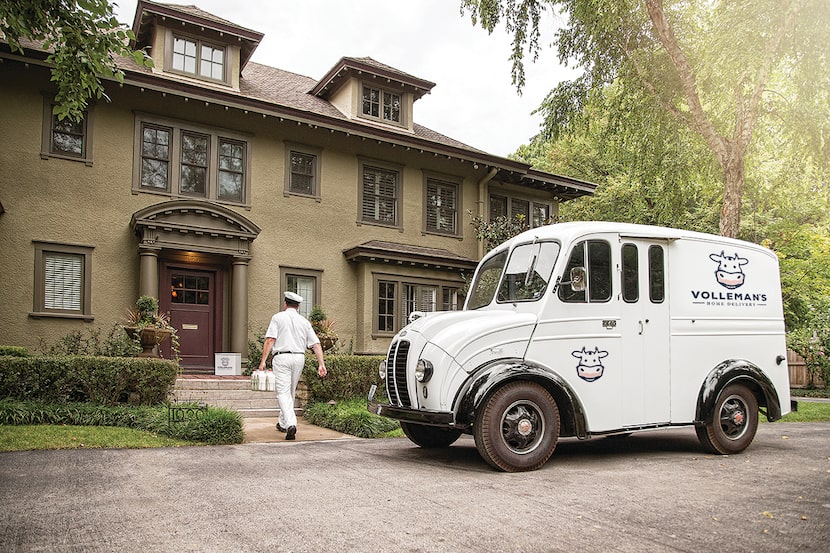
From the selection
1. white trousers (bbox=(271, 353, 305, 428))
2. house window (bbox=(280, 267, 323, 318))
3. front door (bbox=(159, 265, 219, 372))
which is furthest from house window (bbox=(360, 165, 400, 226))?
white trousers (bbox=(271, 353, 305, 428))

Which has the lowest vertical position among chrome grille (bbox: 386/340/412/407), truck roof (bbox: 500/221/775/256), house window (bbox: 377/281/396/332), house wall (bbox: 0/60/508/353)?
chrome grille (bbox: 386/340/412/407)

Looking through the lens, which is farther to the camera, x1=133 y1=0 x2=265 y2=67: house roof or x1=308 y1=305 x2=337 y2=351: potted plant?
x1=133 y1=0 x2=265 y2=67: house roof

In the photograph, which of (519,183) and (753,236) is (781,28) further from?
(753,236)

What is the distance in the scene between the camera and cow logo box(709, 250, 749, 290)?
8.08 metres

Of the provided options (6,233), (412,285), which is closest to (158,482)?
(6,233)

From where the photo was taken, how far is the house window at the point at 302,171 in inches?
655

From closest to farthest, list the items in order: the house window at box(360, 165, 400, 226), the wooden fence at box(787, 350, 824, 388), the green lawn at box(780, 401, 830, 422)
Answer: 1. the green lawn at box(780, 401, 830, 422)
2. the house window at box(360, 165, 400, 226)
3. the wooden fence at box(787, 350, 824, 388)

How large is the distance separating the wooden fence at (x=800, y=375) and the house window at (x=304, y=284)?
56.2ft

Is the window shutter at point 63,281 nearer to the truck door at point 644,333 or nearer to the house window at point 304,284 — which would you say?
the house window at point 304,284

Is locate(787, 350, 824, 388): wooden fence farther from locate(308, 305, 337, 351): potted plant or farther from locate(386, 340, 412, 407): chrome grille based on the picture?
locate(386, 340, 412, 407): chrome grille

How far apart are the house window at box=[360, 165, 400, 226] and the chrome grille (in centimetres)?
1063

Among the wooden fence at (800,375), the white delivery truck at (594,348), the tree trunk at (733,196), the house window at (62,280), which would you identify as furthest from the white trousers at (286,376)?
the wooden fence at (800,375)

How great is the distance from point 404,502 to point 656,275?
420cm

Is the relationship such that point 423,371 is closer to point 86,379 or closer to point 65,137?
point 86,379
